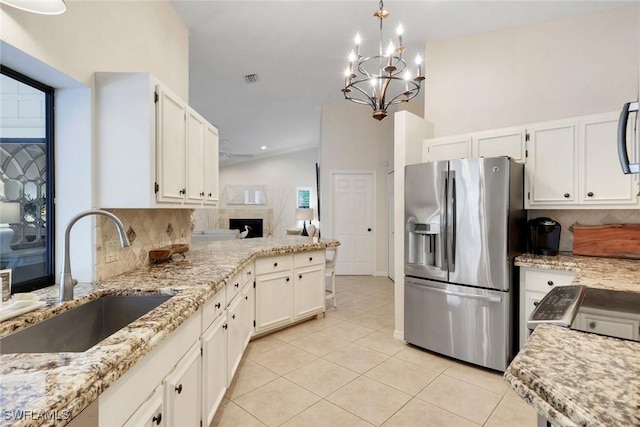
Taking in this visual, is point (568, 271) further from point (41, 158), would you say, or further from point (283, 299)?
point (41, 158)

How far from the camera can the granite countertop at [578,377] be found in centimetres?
63

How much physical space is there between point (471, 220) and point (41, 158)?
291 cm

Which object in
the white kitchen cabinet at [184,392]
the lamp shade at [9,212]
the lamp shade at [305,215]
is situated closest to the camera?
the white kitchen cabinet at [184,392]

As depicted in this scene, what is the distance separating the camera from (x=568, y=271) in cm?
236

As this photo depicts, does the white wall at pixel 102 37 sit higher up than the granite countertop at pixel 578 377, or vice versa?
the white wall at pixel 102 37

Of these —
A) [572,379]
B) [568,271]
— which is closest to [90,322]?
[572,379]

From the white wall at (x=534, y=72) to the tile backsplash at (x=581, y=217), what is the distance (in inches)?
34.8

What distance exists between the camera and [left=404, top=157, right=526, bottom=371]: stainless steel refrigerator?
2562 millimetres

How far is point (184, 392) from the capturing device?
1445 mm

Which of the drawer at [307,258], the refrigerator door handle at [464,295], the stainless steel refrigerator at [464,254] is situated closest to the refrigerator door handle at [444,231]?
the stainless steel refrigerator at [464,254]

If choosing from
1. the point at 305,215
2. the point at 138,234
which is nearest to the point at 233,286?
the point at 138,234

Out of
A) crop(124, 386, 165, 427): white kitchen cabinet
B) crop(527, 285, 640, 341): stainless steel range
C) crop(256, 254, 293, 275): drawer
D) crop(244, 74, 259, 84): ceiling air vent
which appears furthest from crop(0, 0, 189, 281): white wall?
crop(244, 74, 259, 84): ceiling air vent

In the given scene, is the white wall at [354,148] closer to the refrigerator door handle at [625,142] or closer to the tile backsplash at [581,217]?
the tile backsplash at [581,217]

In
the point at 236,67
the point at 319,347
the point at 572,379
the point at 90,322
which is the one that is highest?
the point at 236,67
